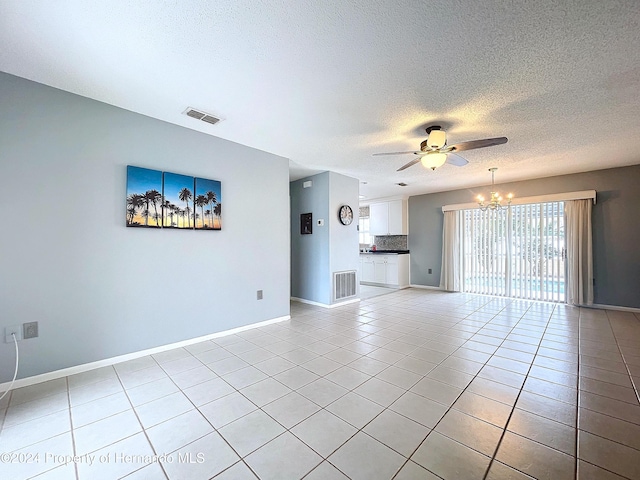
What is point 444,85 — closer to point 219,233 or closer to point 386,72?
point 386,72

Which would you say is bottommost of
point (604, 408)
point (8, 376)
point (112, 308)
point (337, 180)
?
point (604, 408)

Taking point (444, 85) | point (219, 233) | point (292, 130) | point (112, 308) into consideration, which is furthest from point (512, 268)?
point (112, 308)

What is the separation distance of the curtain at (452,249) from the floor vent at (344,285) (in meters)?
2.70

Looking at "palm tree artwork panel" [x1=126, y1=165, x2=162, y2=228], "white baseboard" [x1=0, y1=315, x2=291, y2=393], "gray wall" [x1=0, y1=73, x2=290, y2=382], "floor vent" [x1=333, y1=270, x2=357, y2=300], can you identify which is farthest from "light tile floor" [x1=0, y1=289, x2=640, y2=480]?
"floor vent" [x1=333, y1=270, x2=357, y2=300]

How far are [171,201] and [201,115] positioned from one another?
987 mm

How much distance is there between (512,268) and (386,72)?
5.51 meters

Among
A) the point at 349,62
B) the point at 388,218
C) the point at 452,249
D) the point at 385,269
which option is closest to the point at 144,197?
the point at 349,62

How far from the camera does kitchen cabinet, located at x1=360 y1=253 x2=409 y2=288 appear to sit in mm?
7116

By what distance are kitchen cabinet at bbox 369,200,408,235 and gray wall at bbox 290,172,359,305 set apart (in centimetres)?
232

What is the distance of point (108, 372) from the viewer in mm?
2463

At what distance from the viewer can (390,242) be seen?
316 inches

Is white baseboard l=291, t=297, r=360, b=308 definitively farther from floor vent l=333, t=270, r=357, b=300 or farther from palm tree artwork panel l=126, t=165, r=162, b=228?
palm tree artwork panel l=126, t=165, r=162, b=228

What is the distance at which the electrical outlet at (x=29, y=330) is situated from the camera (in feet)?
7.27

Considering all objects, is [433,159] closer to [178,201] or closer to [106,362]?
[178,201]
